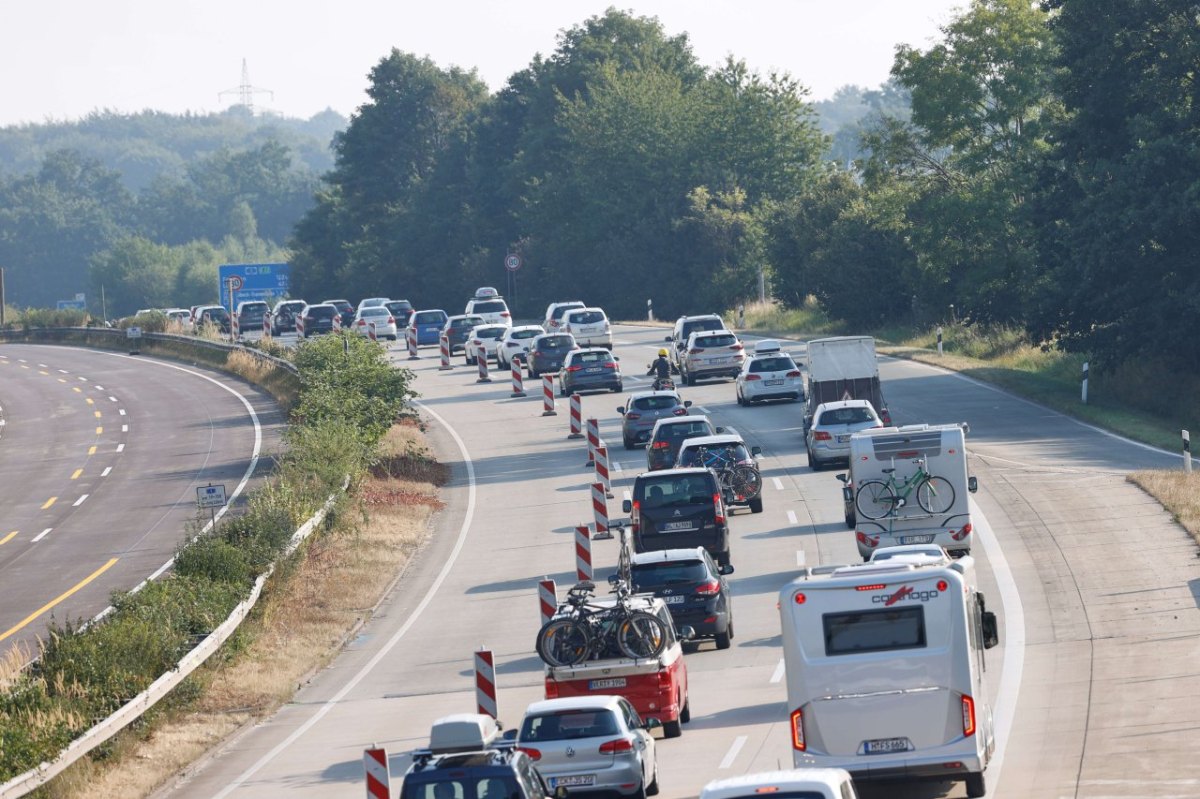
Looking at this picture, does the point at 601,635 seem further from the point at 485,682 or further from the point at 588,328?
the point at 588,328

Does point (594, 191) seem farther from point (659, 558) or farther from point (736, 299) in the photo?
point (659, 558)

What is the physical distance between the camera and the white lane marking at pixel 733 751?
1964 cm

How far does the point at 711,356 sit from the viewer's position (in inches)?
2318

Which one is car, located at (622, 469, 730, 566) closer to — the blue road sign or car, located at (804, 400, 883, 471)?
car, located at (804, 400, 883, 471)

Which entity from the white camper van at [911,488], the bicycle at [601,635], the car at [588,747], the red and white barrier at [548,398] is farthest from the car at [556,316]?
the car at [588,747]

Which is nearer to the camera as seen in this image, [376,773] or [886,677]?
[376,773]

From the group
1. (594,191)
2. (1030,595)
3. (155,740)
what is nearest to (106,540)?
(155,740)

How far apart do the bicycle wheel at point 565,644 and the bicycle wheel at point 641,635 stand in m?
0.42

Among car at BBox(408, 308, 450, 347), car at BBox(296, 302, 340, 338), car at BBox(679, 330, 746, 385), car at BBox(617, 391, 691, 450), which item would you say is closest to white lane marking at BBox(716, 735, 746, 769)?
car at BBox(617, 391, 691, 450)

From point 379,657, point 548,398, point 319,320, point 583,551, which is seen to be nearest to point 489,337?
point 548,398

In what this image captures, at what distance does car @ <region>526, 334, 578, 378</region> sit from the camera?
6322 cm

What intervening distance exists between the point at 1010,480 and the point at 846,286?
131 feet

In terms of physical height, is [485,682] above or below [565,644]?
below

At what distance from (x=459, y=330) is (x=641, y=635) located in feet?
→ 181
